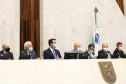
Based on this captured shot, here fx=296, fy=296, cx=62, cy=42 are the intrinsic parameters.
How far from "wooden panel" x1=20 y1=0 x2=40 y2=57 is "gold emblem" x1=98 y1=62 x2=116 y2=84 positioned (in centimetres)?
465

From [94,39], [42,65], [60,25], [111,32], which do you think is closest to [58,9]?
[60,25]

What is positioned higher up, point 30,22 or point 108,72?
point 30,22

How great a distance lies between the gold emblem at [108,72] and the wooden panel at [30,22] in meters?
4.65

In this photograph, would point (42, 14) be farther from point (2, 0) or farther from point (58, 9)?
point (2, 0)

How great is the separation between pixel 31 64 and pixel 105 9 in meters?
7.02

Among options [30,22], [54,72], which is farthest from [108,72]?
[30,22]

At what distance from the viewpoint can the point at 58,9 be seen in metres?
10.4

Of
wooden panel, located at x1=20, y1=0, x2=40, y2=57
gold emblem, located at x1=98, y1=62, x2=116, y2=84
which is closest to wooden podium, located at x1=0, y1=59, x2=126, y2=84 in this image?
gold emblem, located at x1=98, y1=62, x2=116, y2=84

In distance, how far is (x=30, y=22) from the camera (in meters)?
10.2

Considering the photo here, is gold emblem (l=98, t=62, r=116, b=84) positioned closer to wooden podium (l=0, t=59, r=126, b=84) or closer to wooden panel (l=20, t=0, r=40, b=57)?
wooden podium (l=0, t=59, r=126, b=84)

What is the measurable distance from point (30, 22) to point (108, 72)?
5.12 metres

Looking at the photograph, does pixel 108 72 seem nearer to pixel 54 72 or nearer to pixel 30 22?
pixel 54 72

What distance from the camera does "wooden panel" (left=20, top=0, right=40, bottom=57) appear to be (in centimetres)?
997

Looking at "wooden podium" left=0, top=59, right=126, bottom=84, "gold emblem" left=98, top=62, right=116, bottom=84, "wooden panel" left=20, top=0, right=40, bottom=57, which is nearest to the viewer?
"wooden podium" left=0, top=59, right=126, bottom=84
